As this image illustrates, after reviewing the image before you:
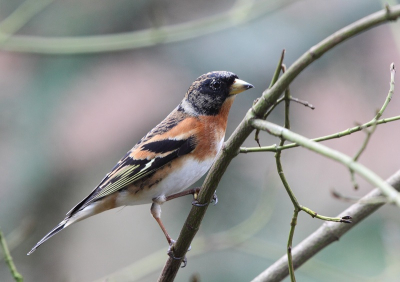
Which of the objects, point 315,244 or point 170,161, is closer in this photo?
point 315,244

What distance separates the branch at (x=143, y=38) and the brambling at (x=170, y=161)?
1.82 ft

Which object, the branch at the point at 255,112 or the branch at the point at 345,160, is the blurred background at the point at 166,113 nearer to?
the branch at the point at 255,112

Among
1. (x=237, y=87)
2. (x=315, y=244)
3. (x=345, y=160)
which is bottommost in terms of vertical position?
(x=315, y=244)

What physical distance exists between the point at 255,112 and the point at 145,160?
43.0 inches

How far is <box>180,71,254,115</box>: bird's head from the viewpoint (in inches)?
87.7

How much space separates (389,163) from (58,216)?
2431mm

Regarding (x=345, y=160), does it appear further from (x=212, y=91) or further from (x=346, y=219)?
(x=212, y=91)

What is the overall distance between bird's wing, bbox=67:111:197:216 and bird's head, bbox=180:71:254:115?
0.42 feet

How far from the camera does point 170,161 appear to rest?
2203 mm

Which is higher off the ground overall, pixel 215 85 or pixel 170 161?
pixel 215 85

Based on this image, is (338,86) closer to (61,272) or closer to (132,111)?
(132,111)

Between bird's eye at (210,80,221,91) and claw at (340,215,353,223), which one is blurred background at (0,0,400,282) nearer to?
bird's eye at (210,80,221,91)

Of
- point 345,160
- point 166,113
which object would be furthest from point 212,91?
point 345,160

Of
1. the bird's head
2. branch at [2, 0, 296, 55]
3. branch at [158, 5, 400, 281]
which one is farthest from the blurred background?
branch at [158, 5, 400, 281]
